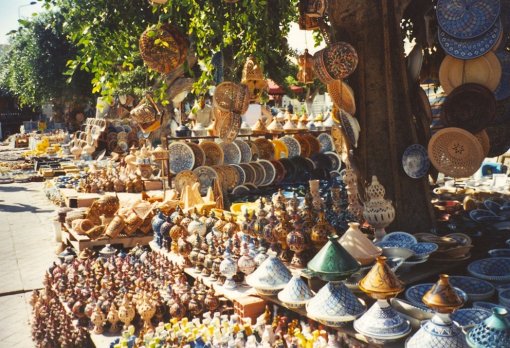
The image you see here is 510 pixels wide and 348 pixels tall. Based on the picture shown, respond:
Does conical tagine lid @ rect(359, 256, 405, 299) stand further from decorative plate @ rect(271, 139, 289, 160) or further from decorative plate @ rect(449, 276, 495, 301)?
decorative plate @ rect(271, 139, 289, 160)

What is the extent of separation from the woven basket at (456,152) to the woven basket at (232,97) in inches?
74.0

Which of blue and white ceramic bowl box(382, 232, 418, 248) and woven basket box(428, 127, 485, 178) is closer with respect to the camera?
blue and white ceramic bowl box(382, 232, 418, 248)

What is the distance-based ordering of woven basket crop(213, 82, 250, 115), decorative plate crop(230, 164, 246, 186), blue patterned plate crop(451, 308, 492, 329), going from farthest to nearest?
decorative plate crop(230, 164, 246, 186) < woven basket crop(213, 82, 250, 115) < blue patterned plate crop(451, 308, 492, 329)

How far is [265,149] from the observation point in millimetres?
8219

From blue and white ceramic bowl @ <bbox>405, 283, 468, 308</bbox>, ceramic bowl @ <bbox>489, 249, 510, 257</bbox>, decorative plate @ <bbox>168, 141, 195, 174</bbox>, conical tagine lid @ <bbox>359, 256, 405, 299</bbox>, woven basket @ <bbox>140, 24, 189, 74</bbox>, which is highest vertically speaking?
woven basket @ <bbox>140, 24, 189, 74</bbox>

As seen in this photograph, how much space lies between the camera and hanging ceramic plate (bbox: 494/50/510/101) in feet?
12.1

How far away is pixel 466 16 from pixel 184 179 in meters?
4.04

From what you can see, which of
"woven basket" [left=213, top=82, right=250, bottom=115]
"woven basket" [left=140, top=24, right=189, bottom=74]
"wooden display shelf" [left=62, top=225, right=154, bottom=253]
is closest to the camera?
"woven basket" [left=140, top=24, right=189, bottom=74]

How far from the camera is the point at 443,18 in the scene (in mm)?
3582

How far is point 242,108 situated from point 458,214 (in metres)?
2.17

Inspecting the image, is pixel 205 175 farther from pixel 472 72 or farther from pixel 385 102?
pixel 472 72

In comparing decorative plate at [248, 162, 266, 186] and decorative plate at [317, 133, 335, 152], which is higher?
decorative plate at [317, 133, 335, 152]

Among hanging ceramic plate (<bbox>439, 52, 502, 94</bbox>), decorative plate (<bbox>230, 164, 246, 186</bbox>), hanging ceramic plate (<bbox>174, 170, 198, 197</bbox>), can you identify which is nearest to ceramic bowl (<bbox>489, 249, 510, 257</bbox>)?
hanging ceramic plate (<bbox>439, 52, 502, 94</bbox>)

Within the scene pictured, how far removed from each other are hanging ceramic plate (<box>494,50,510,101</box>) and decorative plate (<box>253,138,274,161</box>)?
15.3ft
